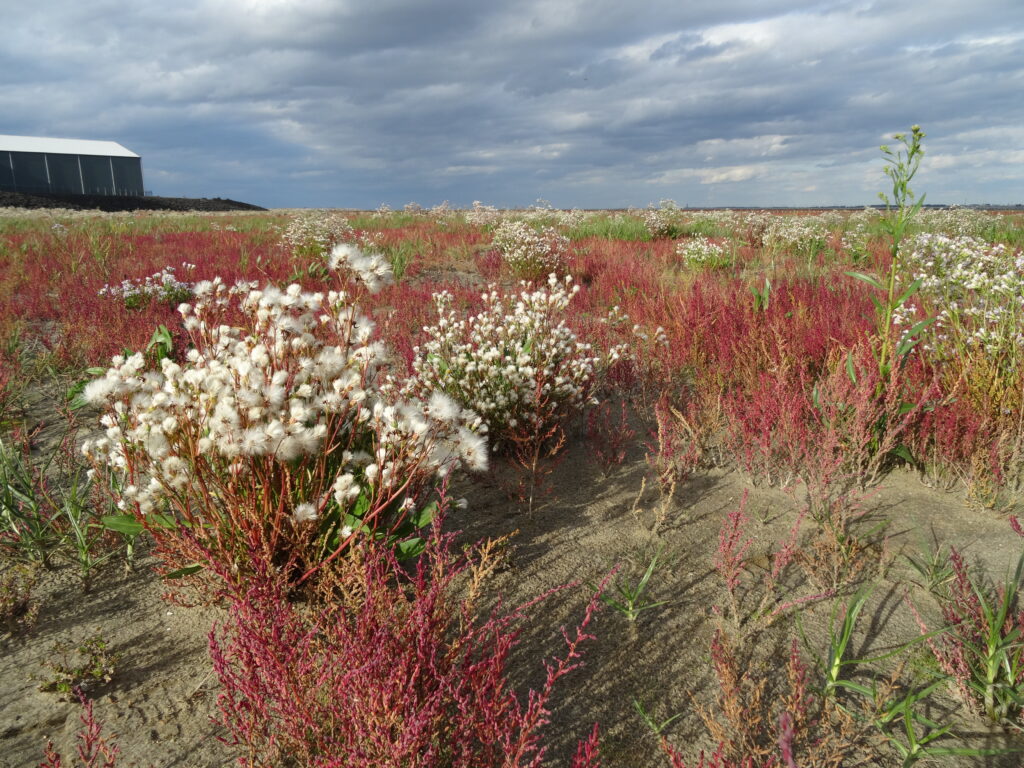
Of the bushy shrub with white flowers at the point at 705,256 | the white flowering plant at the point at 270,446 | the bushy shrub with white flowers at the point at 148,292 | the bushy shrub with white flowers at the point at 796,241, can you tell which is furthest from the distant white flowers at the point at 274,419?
the bushy shrub with white flowers at the point at 796,241

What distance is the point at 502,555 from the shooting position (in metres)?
2.63

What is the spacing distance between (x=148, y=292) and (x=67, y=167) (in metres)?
48.8

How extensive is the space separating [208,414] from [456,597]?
1229mm

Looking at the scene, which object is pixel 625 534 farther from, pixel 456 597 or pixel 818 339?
pixel 818 339

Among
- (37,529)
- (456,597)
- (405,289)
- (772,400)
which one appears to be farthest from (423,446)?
(405,289)

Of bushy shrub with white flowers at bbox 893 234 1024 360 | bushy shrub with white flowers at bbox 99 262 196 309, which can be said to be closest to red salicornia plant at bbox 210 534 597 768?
bushy shrub with white flowers at bbox 893 234 1024 360

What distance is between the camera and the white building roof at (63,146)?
1649 inches

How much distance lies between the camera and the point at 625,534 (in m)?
2.95

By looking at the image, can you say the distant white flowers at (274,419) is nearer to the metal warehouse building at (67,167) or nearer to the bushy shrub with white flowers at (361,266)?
the bushy shrub with white flowers at (361,266)

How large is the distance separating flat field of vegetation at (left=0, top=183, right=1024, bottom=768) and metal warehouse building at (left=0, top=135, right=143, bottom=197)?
165 ft

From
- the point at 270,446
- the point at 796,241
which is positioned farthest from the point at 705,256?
the point at 270,446

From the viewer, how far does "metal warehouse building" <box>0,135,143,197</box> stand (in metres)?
41.3

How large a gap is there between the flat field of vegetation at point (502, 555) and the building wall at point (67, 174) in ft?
165

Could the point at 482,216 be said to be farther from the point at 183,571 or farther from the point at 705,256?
the point at 183,571
